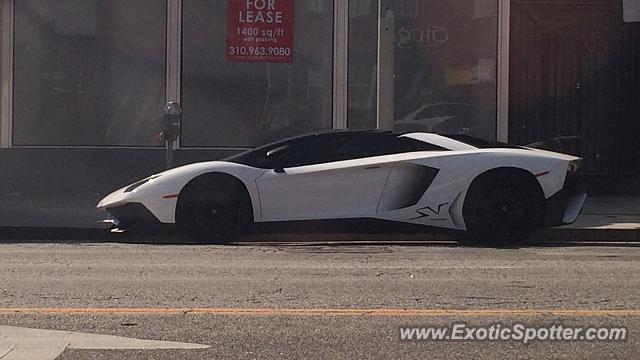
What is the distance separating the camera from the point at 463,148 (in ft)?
35.2

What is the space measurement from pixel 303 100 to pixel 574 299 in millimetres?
9172

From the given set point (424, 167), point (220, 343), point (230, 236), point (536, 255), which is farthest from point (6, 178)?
point (220, 343)

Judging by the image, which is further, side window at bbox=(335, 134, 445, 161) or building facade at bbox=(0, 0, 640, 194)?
Answer: building facade at bbox=(0, 0, 640, 194)

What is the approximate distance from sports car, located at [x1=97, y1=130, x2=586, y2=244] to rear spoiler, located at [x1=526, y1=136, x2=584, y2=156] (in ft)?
6.37

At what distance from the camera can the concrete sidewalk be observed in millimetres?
11516

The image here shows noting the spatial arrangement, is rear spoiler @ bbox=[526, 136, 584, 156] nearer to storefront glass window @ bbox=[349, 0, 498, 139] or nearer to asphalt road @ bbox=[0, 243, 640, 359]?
storefront glass window @ bbox=[349, 0, 498, 139]

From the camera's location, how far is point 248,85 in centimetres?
1584

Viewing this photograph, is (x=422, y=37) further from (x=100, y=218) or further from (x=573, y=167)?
(x=100, y=218)

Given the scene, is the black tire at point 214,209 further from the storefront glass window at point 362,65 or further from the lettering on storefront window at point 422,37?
the lettering on storefront window at point 422,37

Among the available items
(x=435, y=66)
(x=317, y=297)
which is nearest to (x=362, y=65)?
(x=435, y=66)

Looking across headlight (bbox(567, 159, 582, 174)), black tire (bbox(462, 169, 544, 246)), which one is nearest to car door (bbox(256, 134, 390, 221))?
black tire (bbox(462, 169, 544, 246))

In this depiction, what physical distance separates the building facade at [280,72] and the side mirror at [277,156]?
491 cm

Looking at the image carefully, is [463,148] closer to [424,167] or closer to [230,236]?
[424,167]

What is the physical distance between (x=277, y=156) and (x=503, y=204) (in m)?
2.54
